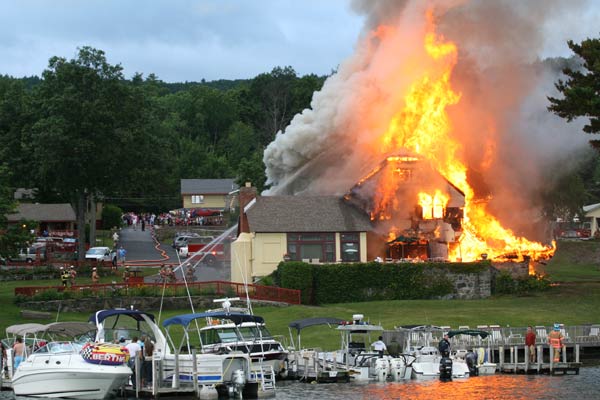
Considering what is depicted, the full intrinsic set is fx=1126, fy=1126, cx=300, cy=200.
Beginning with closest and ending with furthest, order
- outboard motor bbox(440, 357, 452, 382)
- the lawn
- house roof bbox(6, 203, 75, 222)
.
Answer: outboard motor bbox(440, 357, 452, 382), the lawn, house roof bbox(6, 203, 75, 222)

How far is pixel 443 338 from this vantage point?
50188 mm

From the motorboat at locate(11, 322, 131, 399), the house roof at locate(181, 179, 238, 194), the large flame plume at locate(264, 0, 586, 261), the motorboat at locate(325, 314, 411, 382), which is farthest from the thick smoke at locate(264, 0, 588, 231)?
the house roof at locate(181, 179, 238, 194)

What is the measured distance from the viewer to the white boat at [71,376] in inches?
1699

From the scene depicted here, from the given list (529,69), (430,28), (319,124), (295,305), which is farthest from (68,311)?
(529,69)

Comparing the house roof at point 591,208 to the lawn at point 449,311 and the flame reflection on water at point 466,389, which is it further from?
the flame reflection on water at point 466,389

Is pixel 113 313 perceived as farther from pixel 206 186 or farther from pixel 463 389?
pixel 206 186

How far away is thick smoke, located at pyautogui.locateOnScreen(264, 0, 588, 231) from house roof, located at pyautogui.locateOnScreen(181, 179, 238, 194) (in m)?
54.2

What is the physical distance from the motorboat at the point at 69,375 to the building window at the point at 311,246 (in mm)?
32194

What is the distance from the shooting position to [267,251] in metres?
75.2

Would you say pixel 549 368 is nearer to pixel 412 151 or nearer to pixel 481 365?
pixel 481 365

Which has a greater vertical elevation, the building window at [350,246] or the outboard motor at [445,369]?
the building window at [350,246]

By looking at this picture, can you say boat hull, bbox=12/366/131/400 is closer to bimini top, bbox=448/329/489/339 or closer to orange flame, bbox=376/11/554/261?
bimini top, bbox=448/329/489/339

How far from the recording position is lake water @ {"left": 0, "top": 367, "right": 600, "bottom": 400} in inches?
1748

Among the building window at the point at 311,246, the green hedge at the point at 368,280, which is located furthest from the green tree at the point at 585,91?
the building window at the point at 311,246
